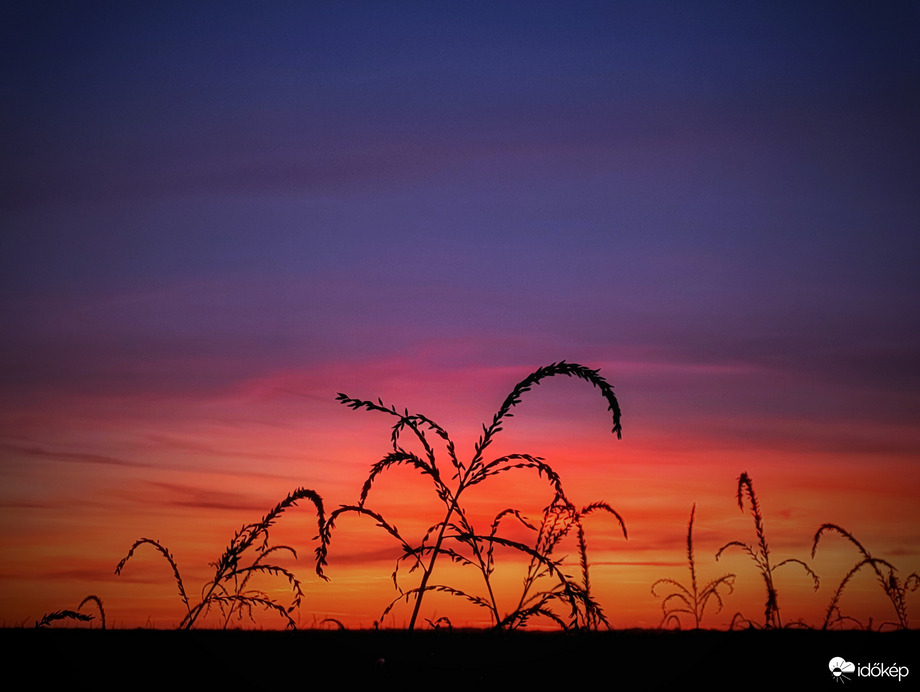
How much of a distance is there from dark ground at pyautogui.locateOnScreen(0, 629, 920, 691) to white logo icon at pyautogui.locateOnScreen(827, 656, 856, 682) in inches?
1.2

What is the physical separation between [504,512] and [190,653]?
2.18 m

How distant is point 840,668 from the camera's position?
4016 millimetres

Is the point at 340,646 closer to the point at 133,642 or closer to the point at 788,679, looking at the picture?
the point at 133,642

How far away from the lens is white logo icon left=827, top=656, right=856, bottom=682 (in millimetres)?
3912

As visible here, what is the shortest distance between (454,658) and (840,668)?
1.64 m

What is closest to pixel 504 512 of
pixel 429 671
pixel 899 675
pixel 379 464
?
pixel 379 464

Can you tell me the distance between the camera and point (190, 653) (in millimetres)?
4297

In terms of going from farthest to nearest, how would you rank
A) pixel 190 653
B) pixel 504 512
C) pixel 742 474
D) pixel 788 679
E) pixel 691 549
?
1. pixel 691 549
2. pixel 742 474
3. pixel 504 512
4. pixel 190 653
5. pixel 788 679

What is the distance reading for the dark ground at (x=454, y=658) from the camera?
3.80 metres

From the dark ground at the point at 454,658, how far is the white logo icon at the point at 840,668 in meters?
0.03

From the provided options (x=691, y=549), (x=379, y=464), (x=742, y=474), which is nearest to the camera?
(x=379, y=464)

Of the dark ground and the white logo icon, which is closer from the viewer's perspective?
the dark ground

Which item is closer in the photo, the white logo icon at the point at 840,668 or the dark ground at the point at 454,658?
the dark ground at the point at 454,658

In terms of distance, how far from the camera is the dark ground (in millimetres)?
3801
